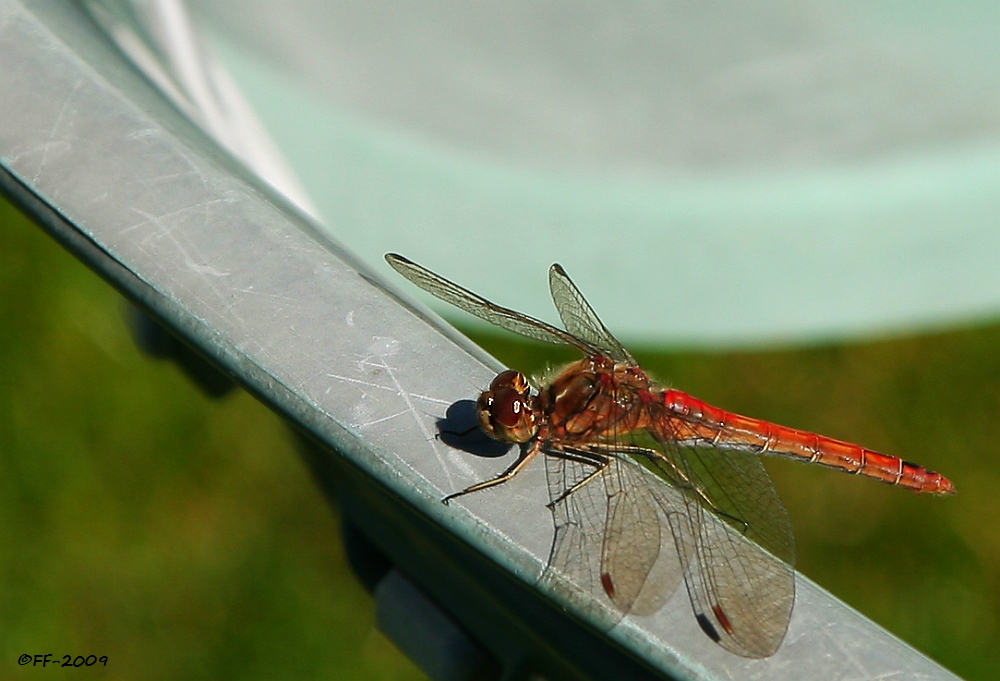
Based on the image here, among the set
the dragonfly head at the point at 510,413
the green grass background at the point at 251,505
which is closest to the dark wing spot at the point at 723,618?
the dragonfly head at the point at 510,413

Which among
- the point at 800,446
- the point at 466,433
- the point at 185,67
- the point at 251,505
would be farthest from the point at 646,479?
the point at 251,505

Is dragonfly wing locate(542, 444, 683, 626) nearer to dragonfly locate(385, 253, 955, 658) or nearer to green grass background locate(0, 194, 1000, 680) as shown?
dragonfly locate(385, 253, 955, 658)

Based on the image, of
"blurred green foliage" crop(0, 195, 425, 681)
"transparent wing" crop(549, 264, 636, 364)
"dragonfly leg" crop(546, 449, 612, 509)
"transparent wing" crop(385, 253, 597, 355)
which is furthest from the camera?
"blurred green foliage" crop(0, 195, 425, 681)

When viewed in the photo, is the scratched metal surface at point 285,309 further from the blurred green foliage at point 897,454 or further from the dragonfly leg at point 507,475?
the blurred green foliage at point 897,454

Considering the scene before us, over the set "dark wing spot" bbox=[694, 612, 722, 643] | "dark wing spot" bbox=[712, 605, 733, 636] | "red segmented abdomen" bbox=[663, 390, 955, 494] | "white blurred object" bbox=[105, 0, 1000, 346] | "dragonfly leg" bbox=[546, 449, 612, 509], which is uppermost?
"white blurred object" bbox=[105, 0, 1000, 346]

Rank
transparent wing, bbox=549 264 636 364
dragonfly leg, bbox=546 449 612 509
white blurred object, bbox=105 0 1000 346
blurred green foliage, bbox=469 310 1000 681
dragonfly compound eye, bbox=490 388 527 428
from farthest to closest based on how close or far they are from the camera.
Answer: blurred green foliage, bbox=469 310 1000 681, white blurred object, bbox=105 0 1000 346, transparent wing, bbox=549 264 636 364, dragonfly compound eye, bbox=490 388 527 428, dragonfly leg, bbox=546 449 612 509

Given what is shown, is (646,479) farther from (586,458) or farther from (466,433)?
(466,433)

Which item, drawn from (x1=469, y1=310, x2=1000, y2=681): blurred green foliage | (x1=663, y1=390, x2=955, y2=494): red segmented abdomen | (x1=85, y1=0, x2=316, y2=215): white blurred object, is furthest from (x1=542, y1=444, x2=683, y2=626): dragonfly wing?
(x1=469, y1=310, x2=1000, y2=681): blurred green foliage

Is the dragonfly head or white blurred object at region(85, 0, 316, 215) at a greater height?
white blurred object at region(85, 0, 316, 215)
